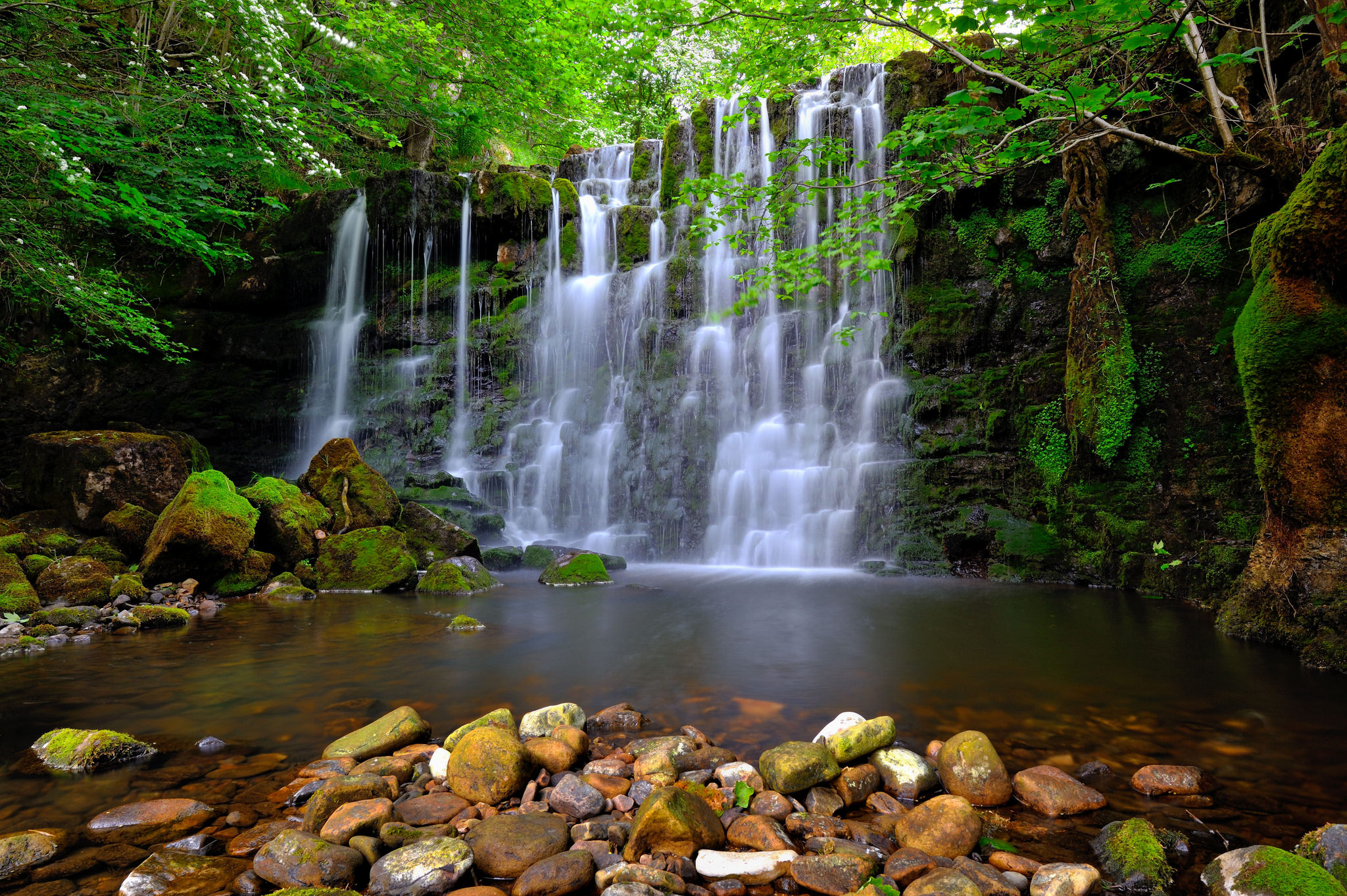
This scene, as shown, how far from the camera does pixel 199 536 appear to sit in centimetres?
791

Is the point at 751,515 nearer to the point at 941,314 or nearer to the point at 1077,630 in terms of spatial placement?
the point at 941,314

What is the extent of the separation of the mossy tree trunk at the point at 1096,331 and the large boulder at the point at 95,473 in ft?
46.2

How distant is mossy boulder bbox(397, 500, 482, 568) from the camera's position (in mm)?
10273

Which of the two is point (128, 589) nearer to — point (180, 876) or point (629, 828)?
point (180, 876)

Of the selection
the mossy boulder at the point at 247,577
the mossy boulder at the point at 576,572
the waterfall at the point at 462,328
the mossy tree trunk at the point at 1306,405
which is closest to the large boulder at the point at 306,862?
the mossy tree trunk at the point at 1306,405

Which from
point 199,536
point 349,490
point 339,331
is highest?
point 339,331

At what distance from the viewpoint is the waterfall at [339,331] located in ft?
58.2

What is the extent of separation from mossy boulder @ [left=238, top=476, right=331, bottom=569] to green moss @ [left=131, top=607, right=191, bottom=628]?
240 centimetres

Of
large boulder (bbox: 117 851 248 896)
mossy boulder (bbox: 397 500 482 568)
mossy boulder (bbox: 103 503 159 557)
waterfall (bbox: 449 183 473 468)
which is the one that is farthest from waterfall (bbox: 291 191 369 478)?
→ large boulder (bbox: 117 851 248 896)

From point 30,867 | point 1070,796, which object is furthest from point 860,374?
point 30,867

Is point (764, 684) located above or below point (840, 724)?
below

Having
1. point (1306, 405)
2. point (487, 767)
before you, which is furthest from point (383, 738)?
point (1306, 405)

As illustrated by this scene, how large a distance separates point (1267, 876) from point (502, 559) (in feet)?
34.2

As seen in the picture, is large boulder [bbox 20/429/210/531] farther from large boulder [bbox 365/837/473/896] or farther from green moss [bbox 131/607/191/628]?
large boulder [bbox 365/837/473/896]
